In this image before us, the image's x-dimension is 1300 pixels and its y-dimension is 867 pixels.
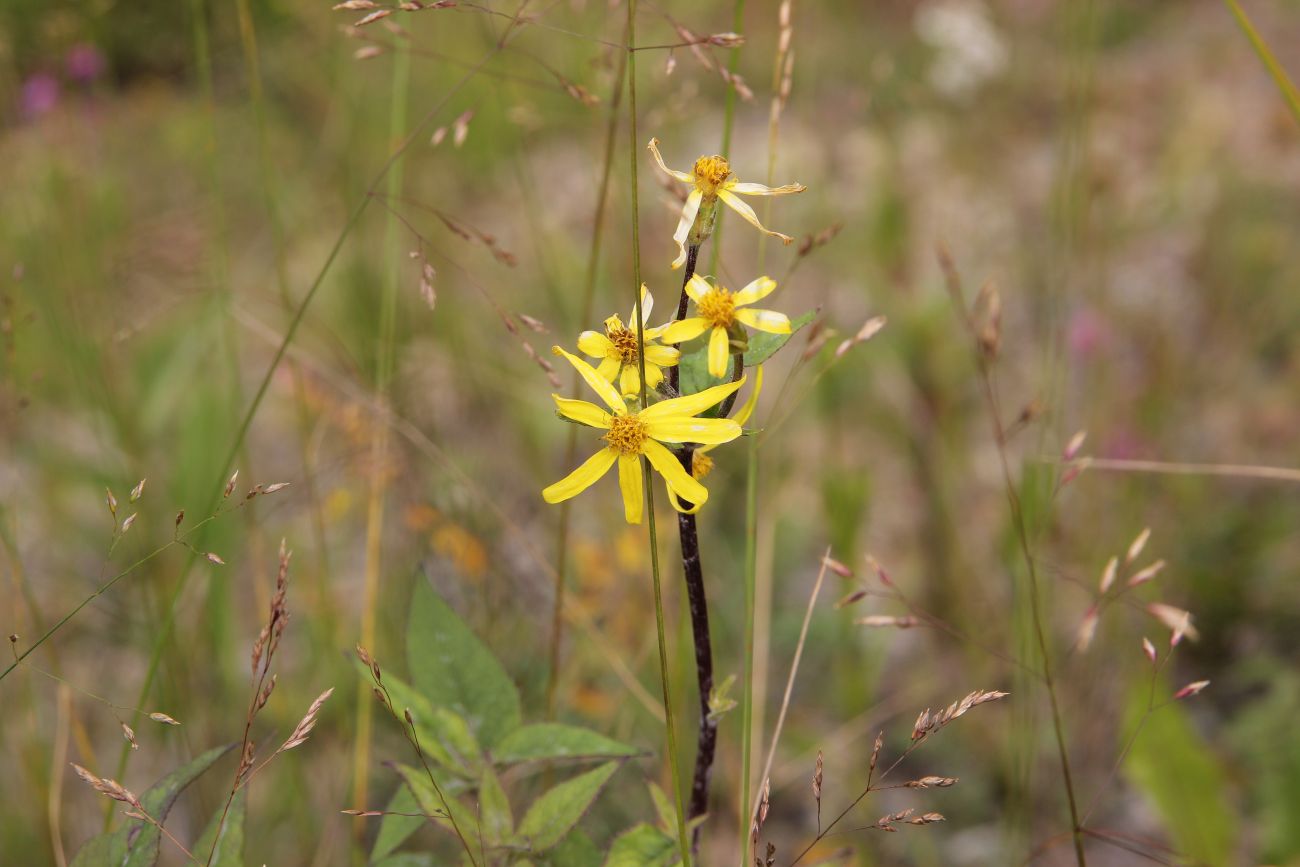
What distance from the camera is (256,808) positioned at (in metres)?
1.68

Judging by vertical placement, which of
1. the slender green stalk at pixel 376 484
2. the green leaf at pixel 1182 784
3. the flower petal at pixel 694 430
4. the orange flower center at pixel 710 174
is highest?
the orange flower center at pixel 710 174

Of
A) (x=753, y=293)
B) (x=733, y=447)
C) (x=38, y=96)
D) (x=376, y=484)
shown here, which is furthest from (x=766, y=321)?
(x=38, y=96)

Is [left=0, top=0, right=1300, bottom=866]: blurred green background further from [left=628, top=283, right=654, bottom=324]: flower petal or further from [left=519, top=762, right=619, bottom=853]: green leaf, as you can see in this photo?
[left=519, top=762, right=619, bottom=853]: green leaf

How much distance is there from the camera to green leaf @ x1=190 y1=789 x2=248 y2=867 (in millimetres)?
783

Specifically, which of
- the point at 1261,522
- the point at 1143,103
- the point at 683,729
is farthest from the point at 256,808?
the point at 1143,103

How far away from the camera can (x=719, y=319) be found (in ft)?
2.39

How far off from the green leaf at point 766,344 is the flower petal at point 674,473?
0.31 feet

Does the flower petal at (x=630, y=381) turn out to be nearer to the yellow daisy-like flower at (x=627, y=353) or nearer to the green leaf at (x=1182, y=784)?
the yellow daisy-like flower at (x=627, y=353)

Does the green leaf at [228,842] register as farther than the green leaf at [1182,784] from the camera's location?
No

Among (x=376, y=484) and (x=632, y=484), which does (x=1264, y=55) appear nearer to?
(x=632, y=484)

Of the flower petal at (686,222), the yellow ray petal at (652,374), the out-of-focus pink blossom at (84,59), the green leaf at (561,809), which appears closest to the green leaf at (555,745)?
the green leaf at (561,809)

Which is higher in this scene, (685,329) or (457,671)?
(685,329)

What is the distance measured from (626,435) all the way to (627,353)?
79mm

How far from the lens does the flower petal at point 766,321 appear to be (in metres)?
0.73
